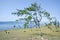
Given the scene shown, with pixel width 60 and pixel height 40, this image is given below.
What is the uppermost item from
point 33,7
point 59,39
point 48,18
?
point 33,7

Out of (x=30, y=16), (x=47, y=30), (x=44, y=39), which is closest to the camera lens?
(x=44, y=39)

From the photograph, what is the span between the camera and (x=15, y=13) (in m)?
8.58

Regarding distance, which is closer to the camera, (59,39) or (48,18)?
(59,39)

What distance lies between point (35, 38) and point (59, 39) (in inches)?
40.2

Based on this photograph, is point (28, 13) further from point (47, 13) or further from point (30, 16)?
point (47, 13)

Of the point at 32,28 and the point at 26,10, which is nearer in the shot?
the point at 26,10

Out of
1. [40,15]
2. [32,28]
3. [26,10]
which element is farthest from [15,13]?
[32,28]

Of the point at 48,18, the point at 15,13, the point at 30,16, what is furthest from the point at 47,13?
the point at 15,13

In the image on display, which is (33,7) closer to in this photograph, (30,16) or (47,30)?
(30,16)

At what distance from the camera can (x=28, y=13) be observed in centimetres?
865

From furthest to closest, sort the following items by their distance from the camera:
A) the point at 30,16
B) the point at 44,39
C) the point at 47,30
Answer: the point at 47,30, the point at 30,16, the point at 44,39

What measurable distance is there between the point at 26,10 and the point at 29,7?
21cm

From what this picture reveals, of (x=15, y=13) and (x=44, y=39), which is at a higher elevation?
(x=15, y=13)

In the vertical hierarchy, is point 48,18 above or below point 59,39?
above
